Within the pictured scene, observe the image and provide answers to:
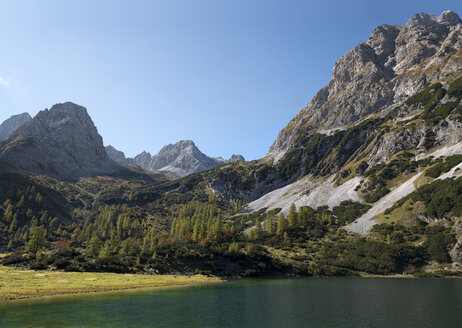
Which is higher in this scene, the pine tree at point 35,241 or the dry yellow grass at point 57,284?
the pine tree at point 35,241

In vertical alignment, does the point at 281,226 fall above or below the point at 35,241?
above

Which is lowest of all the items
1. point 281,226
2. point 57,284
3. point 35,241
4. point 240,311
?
point 57,284

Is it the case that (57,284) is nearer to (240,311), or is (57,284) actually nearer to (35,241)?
(240,311)

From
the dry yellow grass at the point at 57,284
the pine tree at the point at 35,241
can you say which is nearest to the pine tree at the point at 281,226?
the dry yellow grass at the point at 57,284

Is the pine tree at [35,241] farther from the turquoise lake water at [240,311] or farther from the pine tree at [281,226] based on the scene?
the pine tree at [281,226]

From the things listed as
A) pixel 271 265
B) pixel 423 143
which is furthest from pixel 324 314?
pixel 423 143

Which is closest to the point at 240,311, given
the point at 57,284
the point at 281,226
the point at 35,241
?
the point at 57,284

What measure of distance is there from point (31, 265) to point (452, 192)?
180 meters

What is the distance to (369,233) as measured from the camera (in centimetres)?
14588

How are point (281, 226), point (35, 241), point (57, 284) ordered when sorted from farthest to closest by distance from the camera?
point (281, 226) < point (35, 241) < point (57, 284)

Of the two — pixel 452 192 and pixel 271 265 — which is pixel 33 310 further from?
pixel 452 192

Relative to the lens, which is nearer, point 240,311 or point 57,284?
point 240,311

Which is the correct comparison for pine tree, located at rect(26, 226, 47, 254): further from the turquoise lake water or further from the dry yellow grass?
the turquoise lake water

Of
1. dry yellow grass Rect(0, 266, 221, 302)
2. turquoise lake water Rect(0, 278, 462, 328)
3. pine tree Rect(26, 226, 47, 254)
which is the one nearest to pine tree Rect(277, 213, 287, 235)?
dry yellow grass Rect(0, 266, 221, 302)
